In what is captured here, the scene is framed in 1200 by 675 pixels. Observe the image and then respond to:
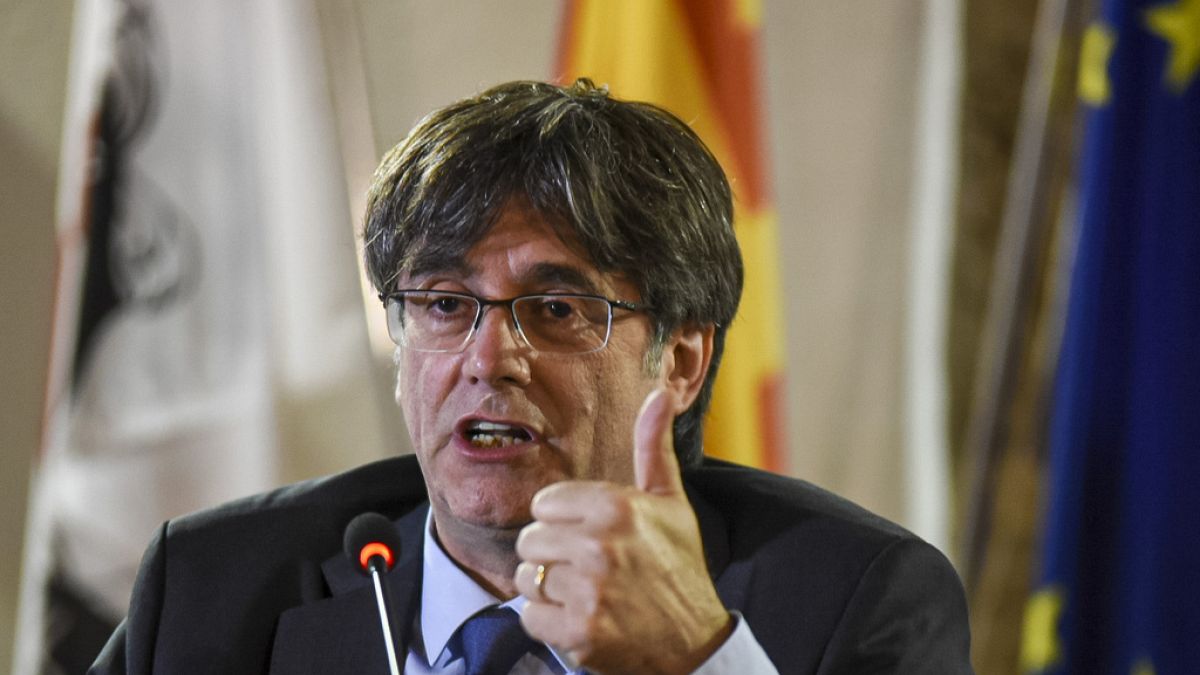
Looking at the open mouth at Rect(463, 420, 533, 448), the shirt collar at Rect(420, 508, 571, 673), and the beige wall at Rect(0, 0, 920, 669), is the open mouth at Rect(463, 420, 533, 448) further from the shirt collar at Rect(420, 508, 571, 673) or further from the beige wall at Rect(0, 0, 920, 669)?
the beige wall at Rect(0, 0, 920, 669)

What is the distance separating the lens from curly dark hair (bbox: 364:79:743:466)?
165 cm

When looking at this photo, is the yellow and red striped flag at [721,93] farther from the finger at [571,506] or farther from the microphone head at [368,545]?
the finger at [571,506]

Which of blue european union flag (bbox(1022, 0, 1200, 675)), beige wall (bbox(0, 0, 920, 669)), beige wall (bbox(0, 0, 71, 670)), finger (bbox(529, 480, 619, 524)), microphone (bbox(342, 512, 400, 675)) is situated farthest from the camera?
beige wall (bbox(0, 0, 920, 669))

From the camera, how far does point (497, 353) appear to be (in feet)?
5.19

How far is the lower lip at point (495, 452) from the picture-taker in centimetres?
158

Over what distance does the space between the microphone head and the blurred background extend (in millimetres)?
1184

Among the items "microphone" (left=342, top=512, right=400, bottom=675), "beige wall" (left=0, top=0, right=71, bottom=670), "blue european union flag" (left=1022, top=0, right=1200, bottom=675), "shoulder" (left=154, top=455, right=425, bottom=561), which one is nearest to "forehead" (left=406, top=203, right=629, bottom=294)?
"microphone" (left=342, top=512, right=400, bottom=675)

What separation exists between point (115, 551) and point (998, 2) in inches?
108

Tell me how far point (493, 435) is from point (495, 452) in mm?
28

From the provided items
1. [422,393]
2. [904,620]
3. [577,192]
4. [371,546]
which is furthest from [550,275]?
[904,620]

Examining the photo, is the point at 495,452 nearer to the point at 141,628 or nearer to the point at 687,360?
the point at 687,360

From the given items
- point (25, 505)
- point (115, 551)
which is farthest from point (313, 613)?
point (115, 551)

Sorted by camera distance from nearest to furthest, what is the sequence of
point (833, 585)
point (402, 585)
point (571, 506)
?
point (571, 506) → point (833, 585) → point (402, 585)

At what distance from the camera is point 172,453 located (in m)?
3.00
